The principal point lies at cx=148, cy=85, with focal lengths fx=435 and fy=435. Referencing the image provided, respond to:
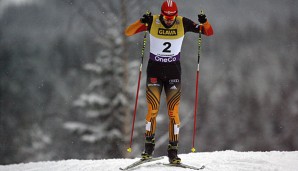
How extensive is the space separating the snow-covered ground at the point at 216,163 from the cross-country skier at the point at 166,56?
55 cm

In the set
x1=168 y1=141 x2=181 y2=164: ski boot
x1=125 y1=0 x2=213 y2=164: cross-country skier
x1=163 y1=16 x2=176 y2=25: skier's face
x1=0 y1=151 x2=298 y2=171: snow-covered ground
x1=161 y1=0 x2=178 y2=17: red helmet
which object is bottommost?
x1=0 y1=151 x2=298 y2=171: snow-covered ground

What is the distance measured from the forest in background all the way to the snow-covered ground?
Answer: 7.65 metres

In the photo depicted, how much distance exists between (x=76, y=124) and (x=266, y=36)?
1083 cm

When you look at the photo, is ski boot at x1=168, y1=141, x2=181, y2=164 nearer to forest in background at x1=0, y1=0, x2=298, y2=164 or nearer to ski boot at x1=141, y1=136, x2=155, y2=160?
ski boot at x1=141, y1=136, x2=155, y2=160

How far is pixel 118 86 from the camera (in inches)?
615

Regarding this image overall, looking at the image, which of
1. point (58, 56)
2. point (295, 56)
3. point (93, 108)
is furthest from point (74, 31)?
point (295, 56)

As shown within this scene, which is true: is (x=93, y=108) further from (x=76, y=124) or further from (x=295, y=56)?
(x=295, y=56)

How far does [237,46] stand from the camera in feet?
76.5

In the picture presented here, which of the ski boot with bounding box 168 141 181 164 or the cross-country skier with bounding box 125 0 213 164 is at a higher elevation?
the cross-country skier with bounding box 125 0 213 164

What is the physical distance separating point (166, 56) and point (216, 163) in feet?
6.25

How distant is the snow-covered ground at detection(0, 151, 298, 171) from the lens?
6621 millimetres

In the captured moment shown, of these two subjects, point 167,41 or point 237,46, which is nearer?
point 167,41

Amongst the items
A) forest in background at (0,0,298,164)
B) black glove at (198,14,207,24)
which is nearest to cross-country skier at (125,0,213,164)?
black glove at (198,14,207,24)

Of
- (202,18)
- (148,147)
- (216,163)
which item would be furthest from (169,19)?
(216,163)
